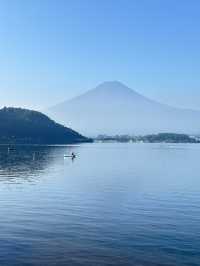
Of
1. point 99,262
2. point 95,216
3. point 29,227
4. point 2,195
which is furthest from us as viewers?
point 2,195

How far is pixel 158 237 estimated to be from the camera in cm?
3909

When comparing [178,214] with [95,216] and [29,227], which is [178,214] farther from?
[29,227]

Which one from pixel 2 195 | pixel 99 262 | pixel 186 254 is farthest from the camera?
pixel 2 195

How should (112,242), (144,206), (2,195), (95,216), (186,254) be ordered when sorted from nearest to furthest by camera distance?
(186,254) → (112,242) → (95,216) → (144,206) → (2,195)

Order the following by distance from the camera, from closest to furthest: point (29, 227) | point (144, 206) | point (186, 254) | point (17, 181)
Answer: point (186, 254), point (29, 227), point (144, 206), point (17, 181)

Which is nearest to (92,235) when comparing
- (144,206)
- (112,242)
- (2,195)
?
(112,242)

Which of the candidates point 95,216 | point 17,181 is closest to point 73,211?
point 95,216

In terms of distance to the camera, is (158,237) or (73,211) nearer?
(158,237)

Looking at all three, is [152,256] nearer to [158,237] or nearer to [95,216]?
[158,237]

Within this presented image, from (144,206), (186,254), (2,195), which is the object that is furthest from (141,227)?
(2,195)

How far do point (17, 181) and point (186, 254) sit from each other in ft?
176

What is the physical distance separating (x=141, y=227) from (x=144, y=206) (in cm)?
1332

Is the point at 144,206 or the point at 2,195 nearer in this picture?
the point at 144,206

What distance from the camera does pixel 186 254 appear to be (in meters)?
34.4
